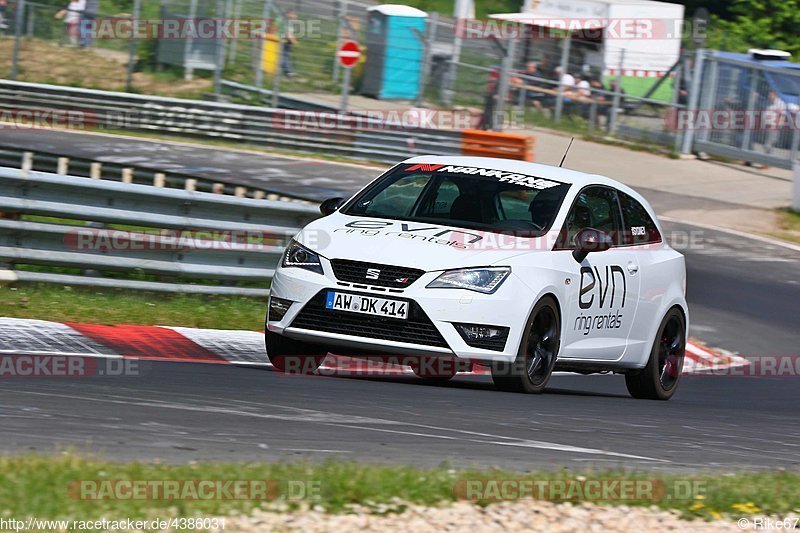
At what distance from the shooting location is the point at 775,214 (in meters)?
23.9

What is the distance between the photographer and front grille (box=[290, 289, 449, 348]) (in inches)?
311

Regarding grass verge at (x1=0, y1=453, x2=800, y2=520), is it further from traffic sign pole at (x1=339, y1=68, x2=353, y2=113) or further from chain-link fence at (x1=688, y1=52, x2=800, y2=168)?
chain-link fence at (x1=688, y1=52, x2=800, y2=168)

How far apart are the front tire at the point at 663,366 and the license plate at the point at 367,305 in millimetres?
2823

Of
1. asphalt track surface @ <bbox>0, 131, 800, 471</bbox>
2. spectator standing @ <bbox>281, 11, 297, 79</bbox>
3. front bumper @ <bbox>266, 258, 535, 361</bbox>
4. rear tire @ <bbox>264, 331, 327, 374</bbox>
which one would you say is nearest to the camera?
asphalt track surface @ <bbox>0, 131, 800, 471</bbox>

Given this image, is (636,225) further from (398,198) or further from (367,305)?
(367,305)

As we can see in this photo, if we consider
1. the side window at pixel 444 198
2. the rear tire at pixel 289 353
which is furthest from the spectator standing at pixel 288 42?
the rear tire at pixel 289 353

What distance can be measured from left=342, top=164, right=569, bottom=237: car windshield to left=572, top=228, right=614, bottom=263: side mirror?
234mm

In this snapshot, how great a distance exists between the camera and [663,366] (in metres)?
10.3

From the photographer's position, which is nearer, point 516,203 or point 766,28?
point 516,203

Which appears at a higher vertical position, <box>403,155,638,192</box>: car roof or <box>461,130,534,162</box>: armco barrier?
<box>403,155,638,192</box>: car roof

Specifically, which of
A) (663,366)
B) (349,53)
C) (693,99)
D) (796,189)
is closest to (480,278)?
(663,366)

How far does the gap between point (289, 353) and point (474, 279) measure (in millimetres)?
1405

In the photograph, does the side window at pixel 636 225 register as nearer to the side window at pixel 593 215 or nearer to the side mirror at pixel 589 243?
the side window at pixel 593 215

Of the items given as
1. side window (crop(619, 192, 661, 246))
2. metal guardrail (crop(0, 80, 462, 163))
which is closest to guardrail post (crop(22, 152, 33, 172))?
side window (crop(619, 192, 661, 246))
